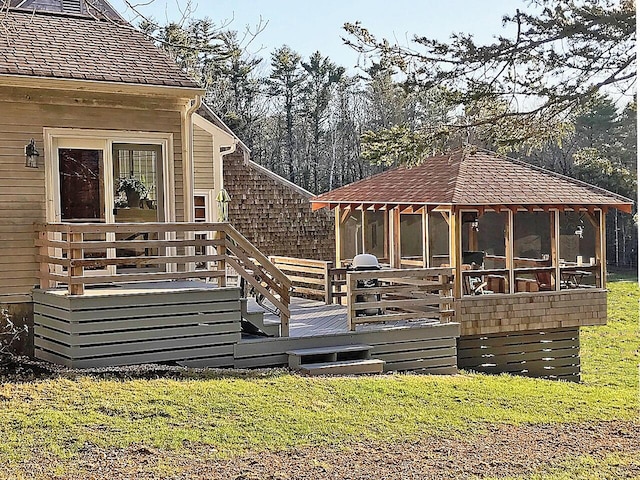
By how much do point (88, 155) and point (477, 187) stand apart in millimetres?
6353

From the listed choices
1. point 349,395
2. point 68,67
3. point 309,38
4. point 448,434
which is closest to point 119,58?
point 68,67

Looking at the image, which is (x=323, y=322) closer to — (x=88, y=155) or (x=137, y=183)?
(x=137, y=183)

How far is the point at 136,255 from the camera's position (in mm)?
11938

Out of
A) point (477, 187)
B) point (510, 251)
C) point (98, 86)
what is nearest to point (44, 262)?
point (98, 86)

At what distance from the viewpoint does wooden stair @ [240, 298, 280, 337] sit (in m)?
11.4

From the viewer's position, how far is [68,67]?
11.6m

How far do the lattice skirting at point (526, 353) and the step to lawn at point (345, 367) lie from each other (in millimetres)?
2983

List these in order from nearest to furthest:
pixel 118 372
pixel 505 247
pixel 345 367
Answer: pixel 118 372
pixel 345 367
pixel 505 247

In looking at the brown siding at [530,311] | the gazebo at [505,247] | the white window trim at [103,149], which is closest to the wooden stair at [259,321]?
the white window trim at [103,149]

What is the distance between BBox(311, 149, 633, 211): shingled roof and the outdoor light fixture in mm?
6084

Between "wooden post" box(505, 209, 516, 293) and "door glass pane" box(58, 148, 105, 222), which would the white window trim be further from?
"wooden post" box(505, 209, 516, 293)

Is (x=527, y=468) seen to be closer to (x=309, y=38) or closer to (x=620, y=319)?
(x=620, y=319)

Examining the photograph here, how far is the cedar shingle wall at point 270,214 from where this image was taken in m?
23.6

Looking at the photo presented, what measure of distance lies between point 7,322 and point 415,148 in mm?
5769
